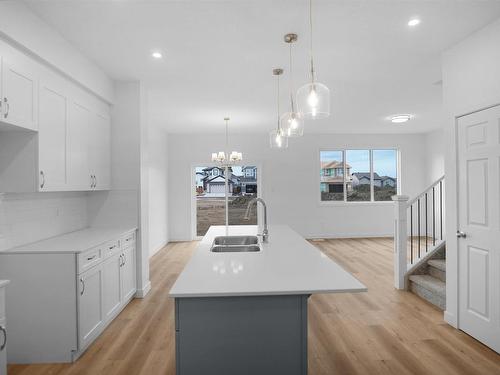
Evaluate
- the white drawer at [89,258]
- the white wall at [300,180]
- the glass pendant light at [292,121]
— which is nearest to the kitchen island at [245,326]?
the white drawer at [89,258]

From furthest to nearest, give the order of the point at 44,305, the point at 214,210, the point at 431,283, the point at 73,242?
the point at 214,210 → the point at 431,283 → the point at 73,242 → the point at 44,305

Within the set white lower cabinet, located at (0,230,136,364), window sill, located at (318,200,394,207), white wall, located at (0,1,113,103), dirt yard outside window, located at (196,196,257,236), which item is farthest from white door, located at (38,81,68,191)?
window sill, located at (318,200,394,207)

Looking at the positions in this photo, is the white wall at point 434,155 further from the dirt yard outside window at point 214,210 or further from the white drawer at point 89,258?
the white drawer at point 89,258

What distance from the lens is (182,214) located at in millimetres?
7336

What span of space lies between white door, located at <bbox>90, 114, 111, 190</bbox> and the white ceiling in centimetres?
60

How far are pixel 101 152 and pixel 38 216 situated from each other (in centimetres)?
98

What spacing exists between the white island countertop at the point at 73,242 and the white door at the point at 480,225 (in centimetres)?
336

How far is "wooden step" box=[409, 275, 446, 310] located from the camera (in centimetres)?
334

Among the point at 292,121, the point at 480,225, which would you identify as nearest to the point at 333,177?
the point at 480,225

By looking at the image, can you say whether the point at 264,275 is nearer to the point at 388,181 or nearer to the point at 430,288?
the point at 430,288

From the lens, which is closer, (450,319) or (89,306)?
(89,306)

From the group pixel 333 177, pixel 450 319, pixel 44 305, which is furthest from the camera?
pixel 333 177

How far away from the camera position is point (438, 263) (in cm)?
382

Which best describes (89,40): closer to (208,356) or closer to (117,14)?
(117,14)
